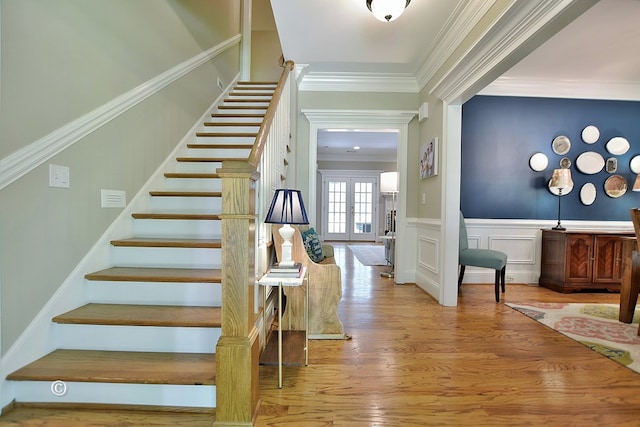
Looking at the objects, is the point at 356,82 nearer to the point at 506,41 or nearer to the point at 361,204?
the point at 506,41

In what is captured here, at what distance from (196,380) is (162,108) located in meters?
2.32

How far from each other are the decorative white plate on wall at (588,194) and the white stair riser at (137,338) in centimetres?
483

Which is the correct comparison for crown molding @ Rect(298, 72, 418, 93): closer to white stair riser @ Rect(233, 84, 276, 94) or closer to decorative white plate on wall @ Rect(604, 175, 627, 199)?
white stair riser @ Rect(233, 84, 276, 94)

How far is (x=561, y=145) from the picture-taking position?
400 cm

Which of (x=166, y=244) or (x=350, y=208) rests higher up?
(x=350, y=208)

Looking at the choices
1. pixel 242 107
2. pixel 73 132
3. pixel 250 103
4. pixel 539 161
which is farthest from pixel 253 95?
pixel 539 161

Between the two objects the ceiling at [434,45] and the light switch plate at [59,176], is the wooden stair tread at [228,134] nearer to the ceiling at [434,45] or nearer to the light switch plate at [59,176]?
the ceiling at [434,45]

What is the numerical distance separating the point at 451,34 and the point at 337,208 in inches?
Result: 273

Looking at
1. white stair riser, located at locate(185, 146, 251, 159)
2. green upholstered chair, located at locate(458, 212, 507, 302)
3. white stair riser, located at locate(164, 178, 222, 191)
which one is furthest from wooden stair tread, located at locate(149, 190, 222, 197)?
green upholstered chair, located at locate(458, 212, 507, 302)

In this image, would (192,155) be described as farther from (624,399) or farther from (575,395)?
(624,399)

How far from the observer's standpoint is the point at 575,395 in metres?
1.68

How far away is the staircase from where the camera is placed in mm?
1459

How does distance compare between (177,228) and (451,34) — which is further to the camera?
(451,34)

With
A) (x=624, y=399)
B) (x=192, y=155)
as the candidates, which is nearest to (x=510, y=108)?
(x=624, y=399)
